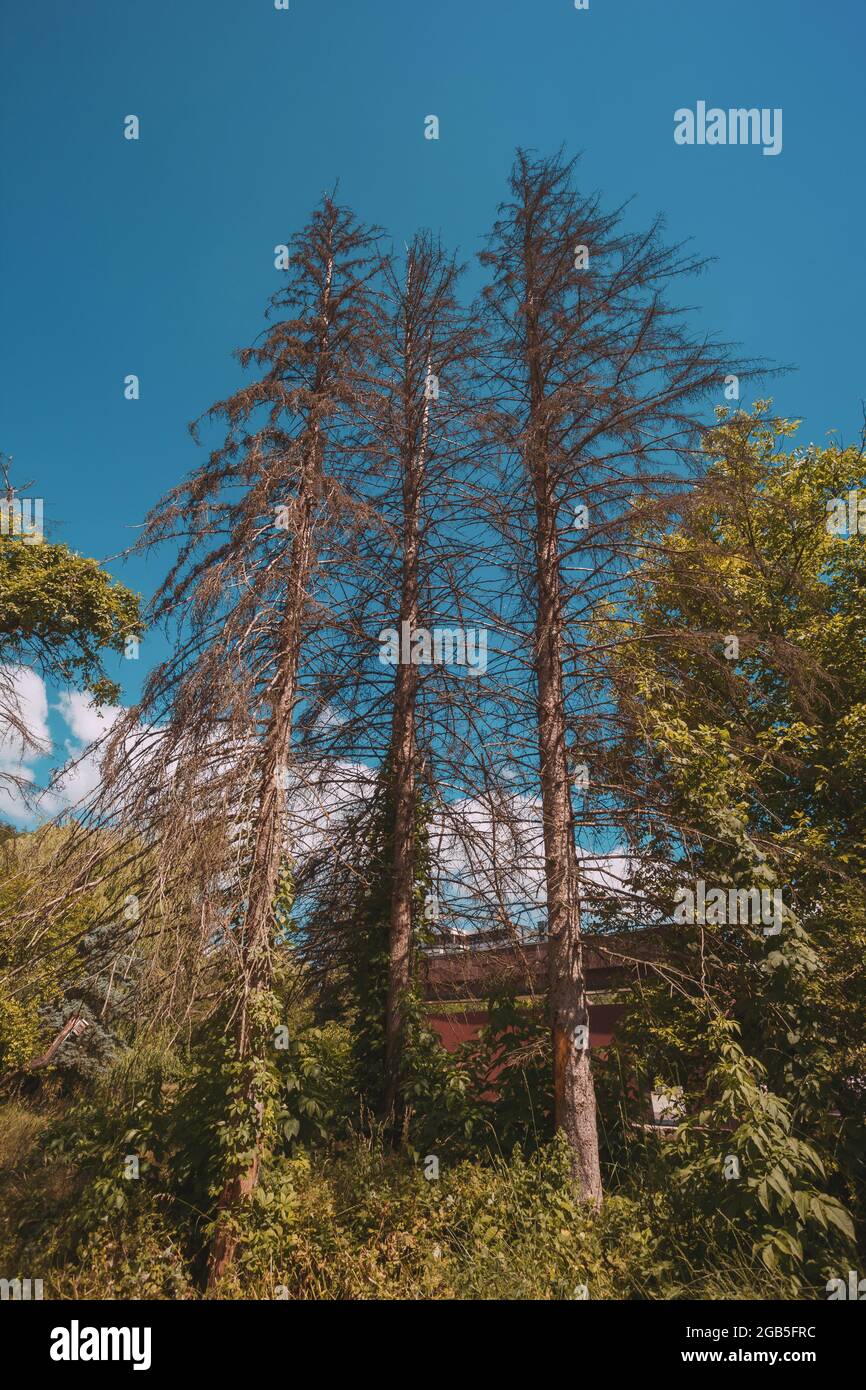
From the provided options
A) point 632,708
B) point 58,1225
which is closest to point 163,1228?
point 58,1225

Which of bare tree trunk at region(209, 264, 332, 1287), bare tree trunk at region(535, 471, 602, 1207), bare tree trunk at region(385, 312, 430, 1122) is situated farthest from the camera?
bare tree trunk at region(385, 312, 430, 1122)

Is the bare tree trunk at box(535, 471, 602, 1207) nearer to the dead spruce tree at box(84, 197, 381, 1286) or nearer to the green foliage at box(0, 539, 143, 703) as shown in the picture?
the dead spruce tree at box(84, 197, 381, 1286)

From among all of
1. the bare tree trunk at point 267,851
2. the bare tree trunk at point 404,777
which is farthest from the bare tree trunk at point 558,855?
the bare tree trunk at point 267,851

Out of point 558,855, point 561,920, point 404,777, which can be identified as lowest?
point 561,920

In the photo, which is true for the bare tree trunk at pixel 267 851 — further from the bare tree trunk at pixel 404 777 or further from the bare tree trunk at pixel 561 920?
the bare tree trunk at pixel 561 920

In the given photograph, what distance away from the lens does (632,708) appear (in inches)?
328

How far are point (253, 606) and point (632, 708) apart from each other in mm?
4408

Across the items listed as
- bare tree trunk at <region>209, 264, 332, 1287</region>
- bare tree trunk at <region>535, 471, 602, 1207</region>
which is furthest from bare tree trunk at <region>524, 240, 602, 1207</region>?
bare tree trunk at <region>209, 264, 332, 1287</region>

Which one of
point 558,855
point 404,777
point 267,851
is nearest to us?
point 267,851

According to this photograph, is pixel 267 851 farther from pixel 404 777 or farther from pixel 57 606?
pixel 57 606

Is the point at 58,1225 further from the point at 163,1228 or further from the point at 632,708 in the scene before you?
the point at 632,708

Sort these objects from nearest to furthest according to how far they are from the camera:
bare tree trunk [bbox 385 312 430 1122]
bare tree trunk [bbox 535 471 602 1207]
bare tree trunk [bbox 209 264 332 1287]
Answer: bare tree trunk [bbox 209 264 332 1287]
bare tree trunk [bbox 535 471 602 1207]
bare tree trunk [bbox 385 312 430 1122]

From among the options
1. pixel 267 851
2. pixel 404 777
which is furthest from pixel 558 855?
pixel 267 851

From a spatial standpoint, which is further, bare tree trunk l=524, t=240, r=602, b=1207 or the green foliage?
the green foliage
